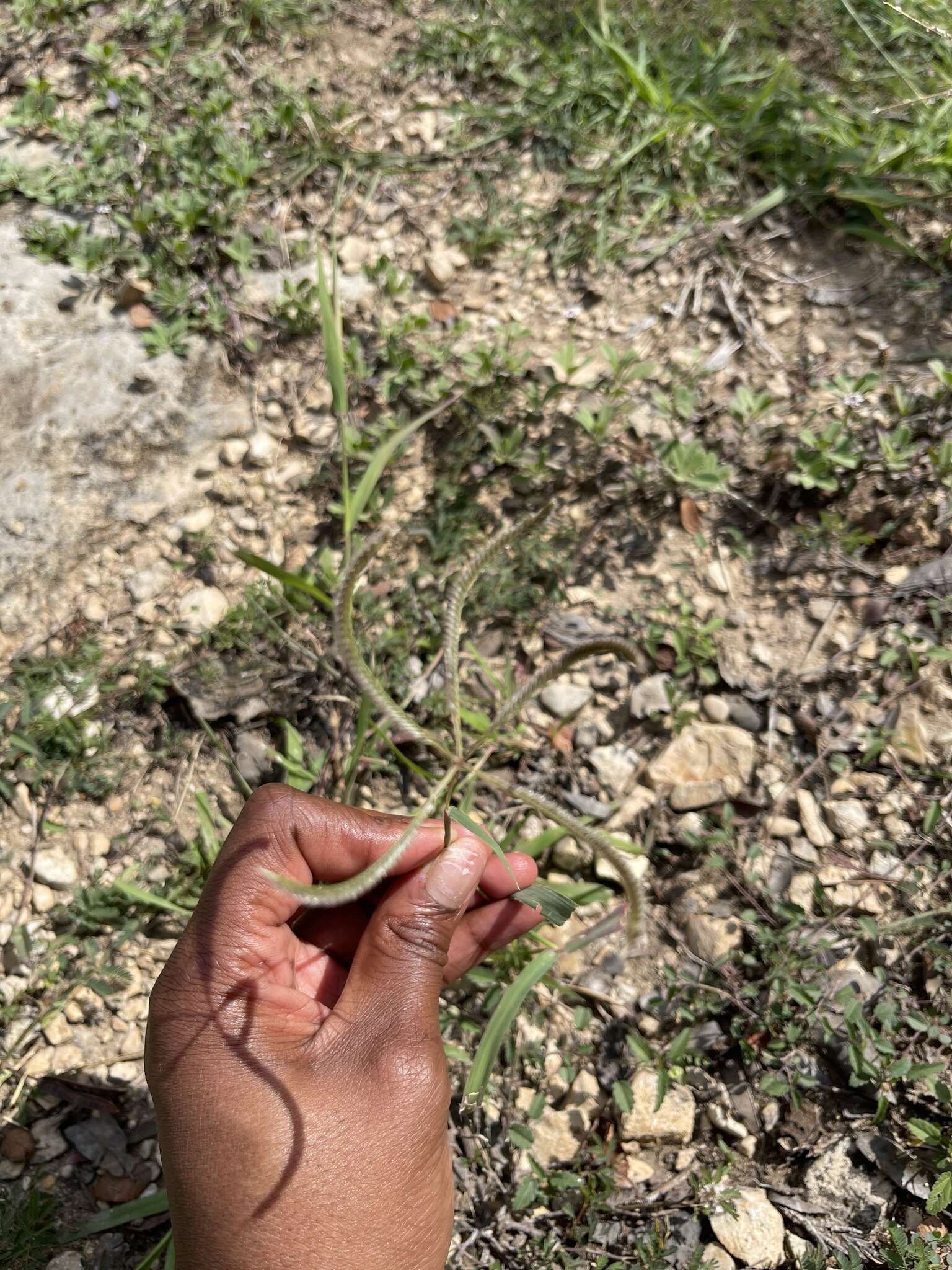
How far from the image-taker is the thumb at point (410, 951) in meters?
1.90

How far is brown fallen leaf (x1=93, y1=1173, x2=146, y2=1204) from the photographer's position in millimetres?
2299

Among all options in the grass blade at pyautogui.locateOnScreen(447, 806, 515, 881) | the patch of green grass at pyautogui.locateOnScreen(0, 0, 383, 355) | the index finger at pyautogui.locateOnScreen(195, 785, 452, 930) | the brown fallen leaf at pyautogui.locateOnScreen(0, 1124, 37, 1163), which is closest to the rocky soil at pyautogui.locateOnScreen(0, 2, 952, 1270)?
the brown fallen leaf at pyautogui.locateOnScreen(0, 1124, 37, 1163)

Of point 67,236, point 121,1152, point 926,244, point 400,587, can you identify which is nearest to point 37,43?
point 67,236

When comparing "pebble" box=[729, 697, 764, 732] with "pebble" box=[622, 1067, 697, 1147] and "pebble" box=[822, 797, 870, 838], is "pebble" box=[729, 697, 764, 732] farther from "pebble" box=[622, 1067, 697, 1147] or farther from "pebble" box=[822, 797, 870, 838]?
"pebble" box=[622, 1067, 697, 1147]

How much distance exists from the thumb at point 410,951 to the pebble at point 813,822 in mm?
1095

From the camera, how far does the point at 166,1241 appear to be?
212 centimetres

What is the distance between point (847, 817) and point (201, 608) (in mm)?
2041

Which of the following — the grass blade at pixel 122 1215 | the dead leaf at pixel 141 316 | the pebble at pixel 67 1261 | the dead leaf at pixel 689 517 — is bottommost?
the pebble at pixel 67 1261

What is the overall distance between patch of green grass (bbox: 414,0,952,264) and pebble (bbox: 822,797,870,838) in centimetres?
200

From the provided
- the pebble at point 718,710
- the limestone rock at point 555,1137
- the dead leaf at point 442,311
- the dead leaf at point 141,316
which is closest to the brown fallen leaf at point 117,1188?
the limestone rock at point 555,1137

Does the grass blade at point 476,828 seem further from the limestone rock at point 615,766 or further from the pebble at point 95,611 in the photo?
the pebble at point 95,611

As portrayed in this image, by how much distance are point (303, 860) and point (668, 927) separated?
3.46 feet

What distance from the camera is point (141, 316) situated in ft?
10.4

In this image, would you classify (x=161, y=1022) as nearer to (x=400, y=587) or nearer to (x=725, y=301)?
(x=400, y=587)
